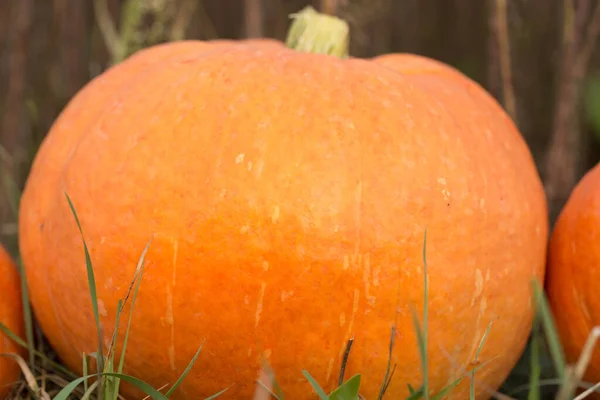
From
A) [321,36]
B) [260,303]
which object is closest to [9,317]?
[260,303]

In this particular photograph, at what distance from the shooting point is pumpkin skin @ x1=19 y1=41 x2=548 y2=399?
120cm

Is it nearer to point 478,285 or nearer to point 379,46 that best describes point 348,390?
point 478,285

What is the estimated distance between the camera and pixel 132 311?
1.24 m

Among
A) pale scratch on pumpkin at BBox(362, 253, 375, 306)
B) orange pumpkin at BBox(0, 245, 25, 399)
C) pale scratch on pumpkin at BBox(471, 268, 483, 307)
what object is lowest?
orange pumpkin at BBox(0, 245, 25, 399)

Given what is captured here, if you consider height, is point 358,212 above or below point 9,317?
above

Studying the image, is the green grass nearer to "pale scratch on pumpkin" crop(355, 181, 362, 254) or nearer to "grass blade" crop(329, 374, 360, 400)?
"grass blade" crop(329, 374, 360, 400)

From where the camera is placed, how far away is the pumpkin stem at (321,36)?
Result: 5.01 feet

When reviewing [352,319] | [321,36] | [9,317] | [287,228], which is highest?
[321,36]

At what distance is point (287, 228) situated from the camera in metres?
1.19

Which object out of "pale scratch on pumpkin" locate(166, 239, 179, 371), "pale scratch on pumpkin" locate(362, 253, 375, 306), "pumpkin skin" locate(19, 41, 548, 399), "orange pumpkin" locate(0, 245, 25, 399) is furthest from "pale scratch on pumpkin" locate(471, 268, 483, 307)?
"orange pumpkin" locate(0, 245, 25, 399)

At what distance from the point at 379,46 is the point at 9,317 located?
2.16 metres

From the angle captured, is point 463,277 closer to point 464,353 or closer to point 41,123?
point 464,353

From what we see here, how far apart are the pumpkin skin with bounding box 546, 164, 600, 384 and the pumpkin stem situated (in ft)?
1.87

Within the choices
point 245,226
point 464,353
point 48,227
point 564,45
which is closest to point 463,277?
point 464,353
